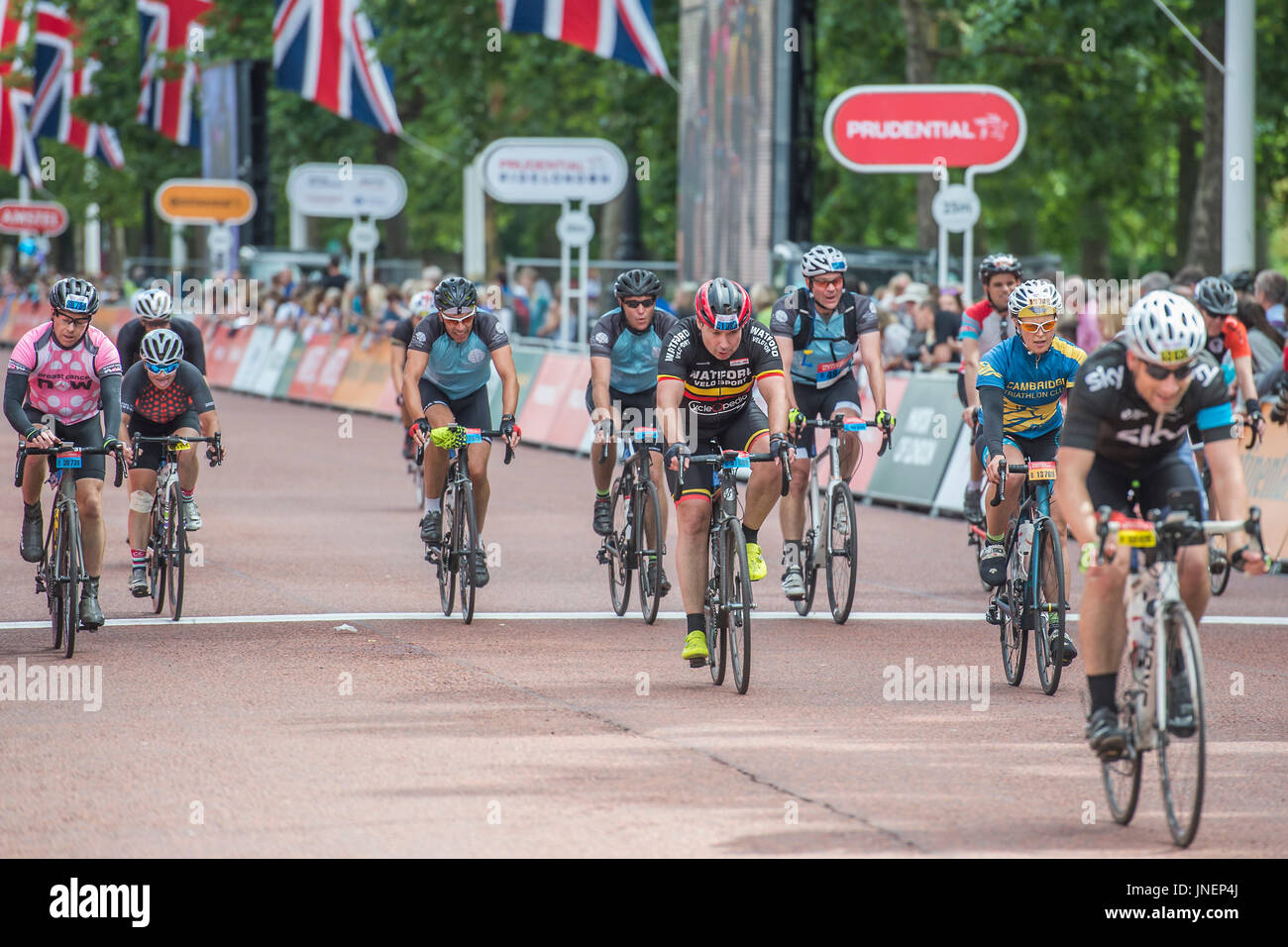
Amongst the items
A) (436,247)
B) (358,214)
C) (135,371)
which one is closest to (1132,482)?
(135,371)

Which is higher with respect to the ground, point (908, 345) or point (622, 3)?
point (622, 3)

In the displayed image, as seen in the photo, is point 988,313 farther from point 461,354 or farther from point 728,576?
point 728,576

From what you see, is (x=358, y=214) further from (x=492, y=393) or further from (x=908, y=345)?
(x=908, y=345)

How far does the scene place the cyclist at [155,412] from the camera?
40.2ft

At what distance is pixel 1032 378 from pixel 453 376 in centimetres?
379

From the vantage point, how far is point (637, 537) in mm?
11891

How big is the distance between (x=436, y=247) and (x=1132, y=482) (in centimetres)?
6928

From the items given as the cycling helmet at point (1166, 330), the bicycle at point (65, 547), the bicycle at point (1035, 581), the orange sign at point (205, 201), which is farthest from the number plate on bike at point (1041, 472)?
the orange sign at point (205, 201)

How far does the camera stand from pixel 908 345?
2086cm

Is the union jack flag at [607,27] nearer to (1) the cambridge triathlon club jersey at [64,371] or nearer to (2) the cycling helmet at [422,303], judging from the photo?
(2) the cycling helmet at [422,303]

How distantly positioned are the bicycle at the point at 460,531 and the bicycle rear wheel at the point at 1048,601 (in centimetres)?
334

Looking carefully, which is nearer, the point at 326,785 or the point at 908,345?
the point at 326,785

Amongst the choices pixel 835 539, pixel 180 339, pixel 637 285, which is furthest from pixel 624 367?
pixel 180 339

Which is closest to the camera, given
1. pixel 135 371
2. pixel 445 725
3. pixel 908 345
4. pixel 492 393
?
pixel 445 725
